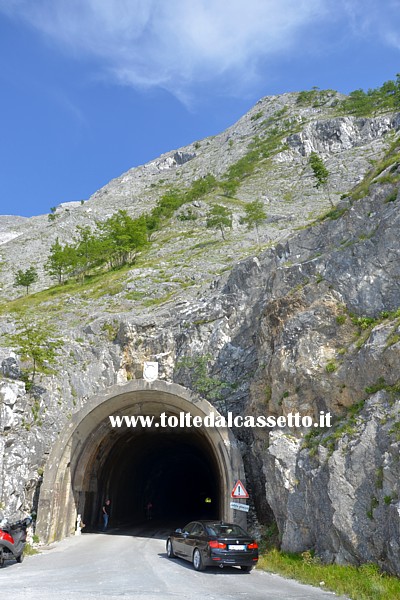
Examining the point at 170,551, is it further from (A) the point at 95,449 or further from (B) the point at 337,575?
(A) the point at 95,449

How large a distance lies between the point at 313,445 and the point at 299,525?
2.59 metres

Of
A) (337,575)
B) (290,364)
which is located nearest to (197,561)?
(337,575)

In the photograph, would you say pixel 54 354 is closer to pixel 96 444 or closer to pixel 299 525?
pixel 96 444

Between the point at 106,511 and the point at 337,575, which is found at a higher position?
the point at 337,575

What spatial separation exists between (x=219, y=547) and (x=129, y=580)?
3.15m

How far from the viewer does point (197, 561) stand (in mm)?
14297

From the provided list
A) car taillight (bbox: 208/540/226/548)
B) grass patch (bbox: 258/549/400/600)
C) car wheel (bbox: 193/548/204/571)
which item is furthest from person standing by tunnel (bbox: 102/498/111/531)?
car taillight (bbox: 208/540/226/548)

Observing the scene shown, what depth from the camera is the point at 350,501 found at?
1337 cm

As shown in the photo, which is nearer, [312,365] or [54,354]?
[312,365]

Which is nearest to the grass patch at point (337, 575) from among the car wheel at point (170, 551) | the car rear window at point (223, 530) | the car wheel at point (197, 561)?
the car rear window at point (223, 530)

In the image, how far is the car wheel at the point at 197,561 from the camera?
14.1 metres

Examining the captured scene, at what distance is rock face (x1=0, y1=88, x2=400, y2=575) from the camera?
1379 cm

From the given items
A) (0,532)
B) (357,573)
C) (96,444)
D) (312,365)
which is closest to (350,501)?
(357,573)

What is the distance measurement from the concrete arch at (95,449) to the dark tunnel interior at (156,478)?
1.77 m
